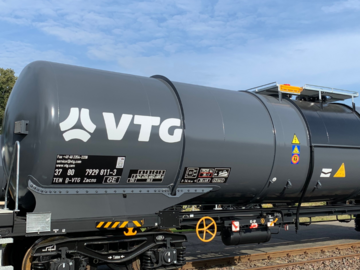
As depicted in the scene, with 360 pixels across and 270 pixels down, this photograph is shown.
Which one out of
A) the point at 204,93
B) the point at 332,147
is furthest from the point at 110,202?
the point at 332,147

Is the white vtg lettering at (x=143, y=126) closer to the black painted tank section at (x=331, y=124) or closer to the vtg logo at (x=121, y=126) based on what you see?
the vtg logo at (x=121, y=126)

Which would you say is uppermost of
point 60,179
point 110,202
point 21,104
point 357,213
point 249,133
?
point 21,104

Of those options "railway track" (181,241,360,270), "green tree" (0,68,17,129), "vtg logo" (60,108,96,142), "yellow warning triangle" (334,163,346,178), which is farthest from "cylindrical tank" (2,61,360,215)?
"green tree" (0,68,17,129)

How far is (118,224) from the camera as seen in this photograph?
20.6 ft

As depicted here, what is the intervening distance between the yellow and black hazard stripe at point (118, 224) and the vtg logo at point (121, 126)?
1.49 metres

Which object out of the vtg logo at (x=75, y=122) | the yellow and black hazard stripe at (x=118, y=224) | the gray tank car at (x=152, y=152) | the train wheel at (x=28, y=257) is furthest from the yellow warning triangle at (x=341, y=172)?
the train wheel at (x=28, y=257)

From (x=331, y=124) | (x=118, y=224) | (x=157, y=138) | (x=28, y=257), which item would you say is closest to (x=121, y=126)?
(x=157, y=138)

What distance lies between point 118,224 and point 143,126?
183cm

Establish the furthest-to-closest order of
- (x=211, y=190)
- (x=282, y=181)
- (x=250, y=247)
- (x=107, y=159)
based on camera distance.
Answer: (x=250, y=247), (x=282, y=181), (x=211, y=190), (x=107, y=159)

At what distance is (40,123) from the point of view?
18.8 feet

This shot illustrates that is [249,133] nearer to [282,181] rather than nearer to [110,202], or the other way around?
[282,181]

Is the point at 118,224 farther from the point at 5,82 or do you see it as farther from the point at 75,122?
the point at 5,82

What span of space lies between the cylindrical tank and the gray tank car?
0.07 feet

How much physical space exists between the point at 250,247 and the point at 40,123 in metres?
8.21
